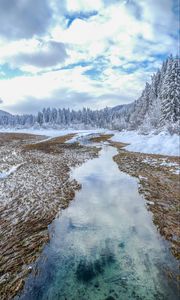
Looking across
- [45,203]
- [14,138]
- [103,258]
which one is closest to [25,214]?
[45,203]

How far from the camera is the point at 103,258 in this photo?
634 centimetres

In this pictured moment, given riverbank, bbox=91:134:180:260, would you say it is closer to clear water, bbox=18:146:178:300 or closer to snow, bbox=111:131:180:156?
clear water, bbox=18:146:178:300

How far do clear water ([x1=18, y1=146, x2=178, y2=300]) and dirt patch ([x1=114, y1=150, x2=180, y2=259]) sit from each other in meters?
0.39

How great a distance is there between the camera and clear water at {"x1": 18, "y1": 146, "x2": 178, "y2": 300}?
5195 mm

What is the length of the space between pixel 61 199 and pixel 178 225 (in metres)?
5.53

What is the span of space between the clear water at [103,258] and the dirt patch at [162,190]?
39cm

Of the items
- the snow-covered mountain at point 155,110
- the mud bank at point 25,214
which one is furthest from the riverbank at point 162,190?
the snow-covered mountain at point 155,110

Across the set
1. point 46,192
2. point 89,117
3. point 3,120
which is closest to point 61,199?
point 46,192

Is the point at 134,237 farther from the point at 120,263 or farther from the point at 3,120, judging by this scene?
the point at 3,120

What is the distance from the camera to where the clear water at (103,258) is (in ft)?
17.0

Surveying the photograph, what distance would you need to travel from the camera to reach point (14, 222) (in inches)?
333

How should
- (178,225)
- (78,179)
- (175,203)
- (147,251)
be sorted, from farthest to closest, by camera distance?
1. (78,179)
2. (175,203)
3. (178,225)
4. (147,251)

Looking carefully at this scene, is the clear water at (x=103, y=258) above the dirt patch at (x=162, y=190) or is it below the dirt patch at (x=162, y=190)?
below

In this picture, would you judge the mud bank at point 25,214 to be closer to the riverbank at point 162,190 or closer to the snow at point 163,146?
the riverbank at point 162,190
